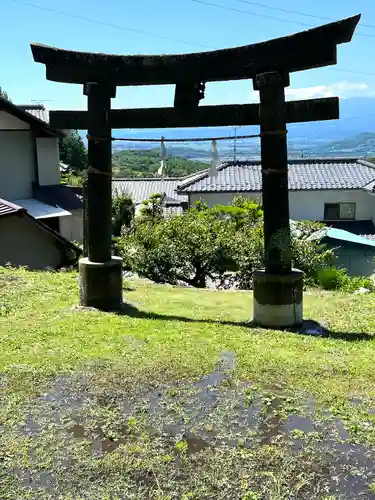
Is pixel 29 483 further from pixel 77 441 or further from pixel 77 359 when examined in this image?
pixel 77 359

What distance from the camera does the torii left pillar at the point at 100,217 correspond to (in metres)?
7.66

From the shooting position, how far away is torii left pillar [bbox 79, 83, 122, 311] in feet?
25.1

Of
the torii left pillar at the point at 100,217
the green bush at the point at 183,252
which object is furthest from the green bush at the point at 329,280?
the torii left pillar at the point at 100,217

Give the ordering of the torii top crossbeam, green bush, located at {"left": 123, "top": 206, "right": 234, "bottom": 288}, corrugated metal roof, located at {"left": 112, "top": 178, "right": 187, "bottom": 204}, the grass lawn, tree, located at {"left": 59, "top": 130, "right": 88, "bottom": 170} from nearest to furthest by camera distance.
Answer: the grass lawn
the torii top crossbeam
green bush, located at {"left": 123, "top": 206, "right": 234, "bottom": 288}
corrugated metal roof, located at {"left": 112, "top": 178, "right": 187, "bottom": 204}
tree, located at {"left": 59, "top": 130, "right": 88, "bottom": 170}

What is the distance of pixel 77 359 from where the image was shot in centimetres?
593

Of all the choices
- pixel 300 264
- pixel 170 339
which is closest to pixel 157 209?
pixel 300 264

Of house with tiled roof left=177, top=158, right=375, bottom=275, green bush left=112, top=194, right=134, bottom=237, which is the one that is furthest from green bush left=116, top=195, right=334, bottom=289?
house with tiled roof left=177, top=158, right=375, bottom=275

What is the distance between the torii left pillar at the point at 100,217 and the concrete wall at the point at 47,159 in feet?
42.0

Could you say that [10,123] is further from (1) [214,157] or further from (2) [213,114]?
(2) [213,114]

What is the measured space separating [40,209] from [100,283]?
39.5ft

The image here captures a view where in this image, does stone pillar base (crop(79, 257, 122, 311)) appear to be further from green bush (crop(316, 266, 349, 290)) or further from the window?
the window

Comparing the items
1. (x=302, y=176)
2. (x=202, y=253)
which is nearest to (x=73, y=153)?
(x=302, y=176)

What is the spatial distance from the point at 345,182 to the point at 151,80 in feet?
67.5

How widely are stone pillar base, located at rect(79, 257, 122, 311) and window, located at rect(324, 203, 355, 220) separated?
19.9m
